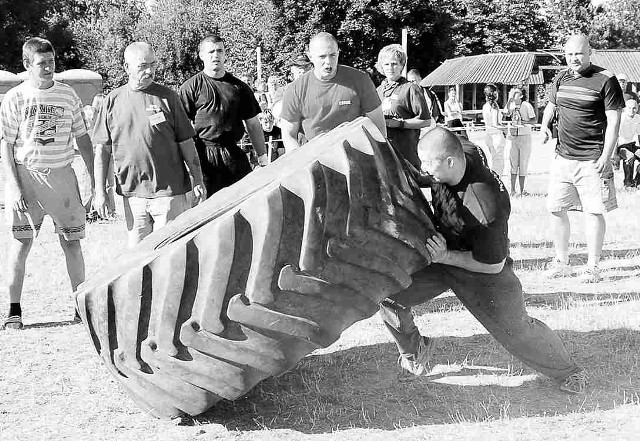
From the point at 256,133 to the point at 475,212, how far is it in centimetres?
308

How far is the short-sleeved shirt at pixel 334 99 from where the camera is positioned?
566 cm

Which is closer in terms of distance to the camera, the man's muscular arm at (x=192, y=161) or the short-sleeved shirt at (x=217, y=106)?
the man's muscular arm at (x=192, y=161)

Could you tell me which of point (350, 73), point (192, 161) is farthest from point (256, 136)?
point (350, 73)

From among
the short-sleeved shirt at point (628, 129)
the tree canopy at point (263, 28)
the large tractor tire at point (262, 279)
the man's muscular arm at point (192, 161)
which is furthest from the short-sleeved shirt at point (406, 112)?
the tree canopy at point (263, 28)

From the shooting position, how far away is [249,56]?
2055 inches

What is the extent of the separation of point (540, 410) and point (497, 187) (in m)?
1.13

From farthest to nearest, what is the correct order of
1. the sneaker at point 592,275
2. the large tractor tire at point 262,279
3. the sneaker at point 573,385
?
the sneaker at point 592,275 → the sneaker at point 573,385 → the large tractor tire at point 262,279

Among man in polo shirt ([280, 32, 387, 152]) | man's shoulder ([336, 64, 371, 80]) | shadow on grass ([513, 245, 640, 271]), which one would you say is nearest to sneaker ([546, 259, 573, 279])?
shadow on grass ([513, 245, 640, 271])

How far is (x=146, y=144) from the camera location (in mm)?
5477

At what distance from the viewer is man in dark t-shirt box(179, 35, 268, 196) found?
245 inches

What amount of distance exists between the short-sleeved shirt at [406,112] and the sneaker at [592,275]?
1720mm

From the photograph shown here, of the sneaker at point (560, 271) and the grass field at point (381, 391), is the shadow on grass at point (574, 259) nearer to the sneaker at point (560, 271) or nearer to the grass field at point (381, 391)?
the sneaker at point (560, 271)

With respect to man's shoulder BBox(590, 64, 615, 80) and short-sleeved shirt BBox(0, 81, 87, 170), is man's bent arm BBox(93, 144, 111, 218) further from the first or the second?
man's shoulder BBox(590, 64, 615, 80)

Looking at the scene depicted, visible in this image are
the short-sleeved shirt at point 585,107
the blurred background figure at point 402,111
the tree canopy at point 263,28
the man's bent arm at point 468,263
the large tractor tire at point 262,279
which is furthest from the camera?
the tree canopy at point 263,28
